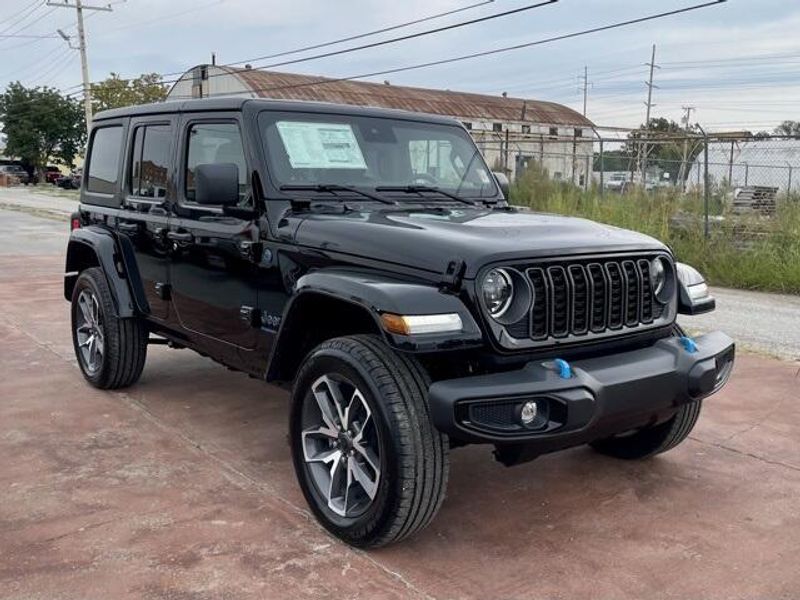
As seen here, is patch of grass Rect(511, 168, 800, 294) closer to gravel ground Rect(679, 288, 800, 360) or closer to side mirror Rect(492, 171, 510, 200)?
gravel ground Rect(679, 288, 800, 360)

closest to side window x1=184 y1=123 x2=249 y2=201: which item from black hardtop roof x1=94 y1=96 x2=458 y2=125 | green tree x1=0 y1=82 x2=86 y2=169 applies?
black hardtop roof x1=94 y1=96 x2=458 y2=125

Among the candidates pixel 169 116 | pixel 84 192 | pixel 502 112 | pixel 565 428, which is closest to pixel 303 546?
pixel 565 428

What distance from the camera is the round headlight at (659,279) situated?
3.73 meters

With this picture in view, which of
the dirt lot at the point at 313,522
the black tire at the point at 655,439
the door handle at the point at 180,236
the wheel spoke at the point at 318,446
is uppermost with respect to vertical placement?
the door handle at the point at 180,236

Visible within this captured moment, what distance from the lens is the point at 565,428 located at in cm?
296

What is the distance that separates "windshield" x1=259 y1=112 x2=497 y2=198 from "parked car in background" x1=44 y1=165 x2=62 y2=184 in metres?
59.6

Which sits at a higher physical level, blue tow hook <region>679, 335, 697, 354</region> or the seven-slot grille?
the seven-slot grille

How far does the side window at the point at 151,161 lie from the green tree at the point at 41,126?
2415 inches

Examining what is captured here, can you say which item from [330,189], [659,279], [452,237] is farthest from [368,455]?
[659,279]

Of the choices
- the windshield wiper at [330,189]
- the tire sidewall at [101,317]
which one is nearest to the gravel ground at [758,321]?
the windshield wiper at [330,189]

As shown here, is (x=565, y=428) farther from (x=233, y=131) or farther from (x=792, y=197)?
(x=792, y=197)

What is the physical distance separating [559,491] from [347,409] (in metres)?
1.30

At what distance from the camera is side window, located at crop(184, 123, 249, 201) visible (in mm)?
4141

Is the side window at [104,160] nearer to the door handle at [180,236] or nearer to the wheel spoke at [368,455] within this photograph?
the door handle at [180,236]
